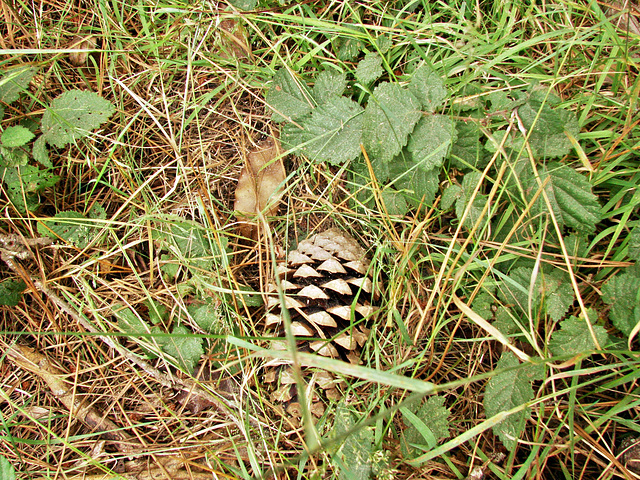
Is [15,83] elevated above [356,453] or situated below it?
above

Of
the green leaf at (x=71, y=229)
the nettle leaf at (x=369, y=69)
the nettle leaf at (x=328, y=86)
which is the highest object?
the nettle leaf at (x=369, y=69)

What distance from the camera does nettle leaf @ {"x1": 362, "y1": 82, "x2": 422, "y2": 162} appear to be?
1.60 metres

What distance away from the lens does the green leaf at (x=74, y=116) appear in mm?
1892

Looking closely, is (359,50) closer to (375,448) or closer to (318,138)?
(318,138)

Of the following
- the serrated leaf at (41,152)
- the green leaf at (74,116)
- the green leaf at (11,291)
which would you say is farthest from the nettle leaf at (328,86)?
the green leaf at (11,291)

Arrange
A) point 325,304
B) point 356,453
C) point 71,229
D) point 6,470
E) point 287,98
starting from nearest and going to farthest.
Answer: point 356,453
point 325,304
point 6,470
point 287,98
point 71,229

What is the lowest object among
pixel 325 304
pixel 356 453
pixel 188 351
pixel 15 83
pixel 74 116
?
pixel 356 453

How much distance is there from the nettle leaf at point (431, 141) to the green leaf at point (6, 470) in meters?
2.05

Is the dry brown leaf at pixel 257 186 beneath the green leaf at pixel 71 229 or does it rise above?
above

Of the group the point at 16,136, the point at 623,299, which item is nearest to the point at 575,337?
the point at 623,299

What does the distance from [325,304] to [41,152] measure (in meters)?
1.50

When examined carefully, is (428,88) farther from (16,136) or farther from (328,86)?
(16,136)

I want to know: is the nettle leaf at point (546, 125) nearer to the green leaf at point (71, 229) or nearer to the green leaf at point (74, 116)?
the green leaf at point (74, 116)

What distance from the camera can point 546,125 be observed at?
4.99ft
